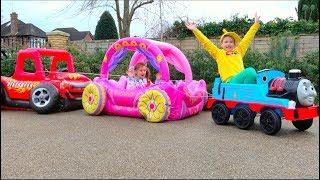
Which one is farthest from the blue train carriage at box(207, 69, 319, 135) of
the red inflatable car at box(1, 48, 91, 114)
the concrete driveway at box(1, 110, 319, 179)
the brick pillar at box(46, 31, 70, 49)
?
the brick pillar at box(46, 31, 70, 49)

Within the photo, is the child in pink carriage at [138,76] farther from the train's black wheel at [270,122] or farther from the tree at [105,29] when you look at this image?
the tree at [105,29]

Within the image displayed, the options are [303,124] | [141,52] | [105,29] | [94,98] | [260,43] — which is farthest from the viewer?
[105,29]

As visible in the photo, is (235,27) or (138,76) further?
(235,27)

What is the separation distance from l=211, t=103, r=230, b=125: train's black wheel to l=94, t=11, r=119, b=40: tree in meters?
14.3

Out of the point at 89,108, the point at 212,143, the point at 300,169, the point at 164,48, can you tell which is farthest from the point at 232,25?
the point at 300,169

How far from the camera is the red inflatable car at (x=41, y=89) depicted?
26.2 ft

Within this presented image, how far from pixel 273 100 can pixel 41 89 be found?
14.7 feet

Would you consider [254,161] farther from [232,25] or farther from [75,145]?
[232,25]

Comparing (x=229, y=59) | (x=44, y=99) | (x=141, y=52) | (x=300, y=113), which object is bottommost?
Result: (x=300, y=113)

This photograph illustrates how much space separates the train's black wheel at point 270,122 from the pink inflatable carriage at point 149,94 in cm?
169

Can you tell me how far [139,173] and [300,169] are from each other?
1667 mm

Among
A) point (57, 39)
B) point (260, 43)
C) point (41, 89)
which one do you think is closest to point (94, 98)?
point (41, 89)

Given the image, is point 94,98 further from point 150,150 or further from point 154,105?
point 150,150

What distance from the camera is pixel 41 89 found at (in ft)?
26.4
